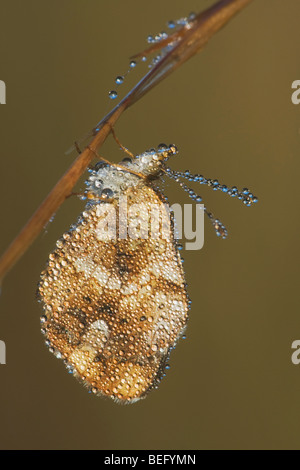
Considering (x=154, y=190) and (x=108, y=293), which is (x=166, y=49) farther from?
(x=108, y=293)

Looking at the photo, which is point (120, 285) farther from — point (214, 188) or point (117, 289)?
point (214, 188)

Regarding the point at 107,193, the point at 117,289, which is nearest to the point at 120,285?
the point at 117,289

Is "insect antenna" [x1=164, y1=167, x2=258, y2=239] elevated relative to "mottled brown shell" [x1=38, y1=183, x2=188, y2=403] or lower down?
elevated

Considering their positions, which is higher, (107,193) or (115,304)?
(107,193)

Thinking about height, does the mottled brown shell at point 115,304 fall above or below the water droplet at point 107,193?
below

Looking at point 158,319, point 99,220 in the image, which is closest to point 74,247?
point 99,220

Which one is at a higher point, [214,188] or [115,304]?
[214,188]

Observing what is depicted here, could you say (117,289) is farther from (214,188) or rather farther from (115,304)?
(214,188)

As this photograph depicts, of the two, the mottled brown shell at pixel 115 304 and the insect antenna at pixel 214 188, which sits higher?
the insect antenna at pixel 214 188
